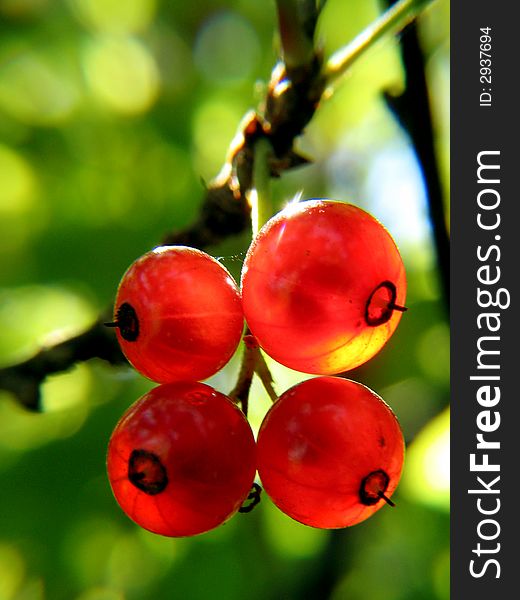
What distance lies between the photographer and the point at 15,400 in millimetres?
1801

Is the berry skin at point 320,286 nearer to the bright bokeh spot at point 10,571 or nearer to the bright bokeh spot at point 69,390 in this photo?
the bright bokeh spot at point 69,390

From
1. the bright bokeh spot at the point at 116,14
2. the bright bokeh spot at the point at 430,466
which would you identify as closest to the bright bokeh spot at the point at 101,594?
the bright bokeh spot at the point at 430,466

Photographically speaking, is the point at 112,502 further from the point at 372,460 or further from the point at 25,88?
the point at 25,88

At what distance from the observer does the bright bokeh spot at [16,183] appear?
93.0 inches

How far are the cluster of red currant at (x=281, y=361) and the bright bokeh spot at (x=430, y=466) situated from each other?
0.97m

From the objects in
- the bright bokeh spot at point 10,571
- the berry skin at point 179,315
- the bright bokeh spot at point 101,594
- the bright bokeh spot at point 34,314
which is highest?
the berry skin at point 179,315

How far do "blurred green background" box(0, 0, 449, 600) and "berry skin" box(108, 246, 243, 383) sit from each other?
2.80 feet

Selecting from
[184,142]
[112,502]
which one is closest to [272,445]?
[112,502]

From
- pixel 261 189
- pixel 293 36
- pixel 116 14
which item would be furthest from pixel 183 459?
pixel 116 14

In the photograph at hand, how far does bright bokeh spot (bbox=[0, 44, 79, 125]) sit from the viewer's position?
2453 mm

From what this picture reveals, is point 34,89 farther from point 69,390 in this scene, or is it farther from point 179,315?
point 179,315

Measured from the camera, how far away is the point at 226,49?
8.65 feet

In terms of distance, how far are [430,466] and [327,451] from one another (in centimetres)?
A: 113

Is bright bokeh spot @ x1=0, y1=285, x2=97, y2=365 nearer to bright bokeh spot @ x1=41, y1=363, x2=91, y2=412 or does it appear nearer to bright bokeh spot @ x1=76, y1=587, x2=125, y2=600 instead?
bright bokeh spot @ x1=41, y1=363, x2=91, y2=412
